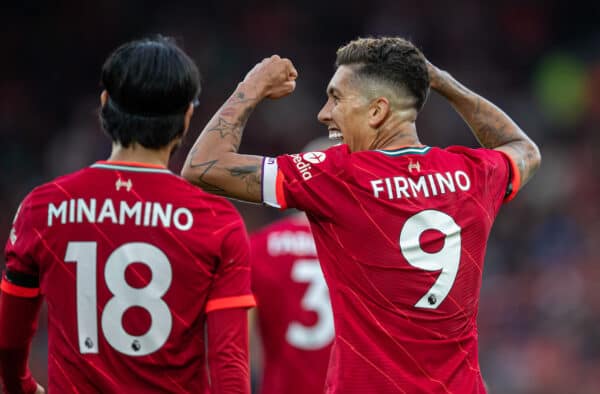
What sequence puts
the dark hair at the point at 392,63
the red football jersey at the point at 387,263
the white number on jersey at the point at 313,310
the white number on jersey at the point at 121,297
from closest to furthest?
the white number on jersey at the point at 121,297 → the red football jersey at the point at 387,263 → the dark hair at the point at 392,63 → the white number on jersey at the point at 313,310

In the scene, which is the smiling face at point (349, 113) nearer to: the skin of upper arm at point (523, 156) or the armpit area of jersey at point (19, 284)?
the skin of upper arm at point (523, 156)

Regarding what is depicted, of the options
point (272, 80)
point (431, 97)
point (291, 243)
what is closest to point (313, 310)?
point (291, 243)

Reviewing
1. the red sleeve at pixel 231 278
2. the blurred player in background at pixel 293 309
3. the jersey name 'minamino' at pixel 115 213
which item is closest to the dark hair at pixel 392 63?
the red sleeve at pixel 231 278

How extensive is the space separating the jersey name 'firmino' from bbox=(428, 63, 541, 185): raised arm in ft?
1.54

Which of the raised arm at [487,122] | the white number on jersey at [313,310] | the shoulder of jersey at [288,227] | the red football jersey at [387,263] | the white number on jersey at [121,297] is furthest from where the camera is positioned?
the shoulder of jersey at [288,227]

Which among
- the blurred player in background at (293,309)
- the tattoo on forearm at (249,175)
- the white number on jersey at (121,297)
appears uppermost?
the tattoo on forearm at (249,175)

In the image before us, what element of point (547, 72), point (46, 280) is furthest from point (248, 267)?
point (547, 72)

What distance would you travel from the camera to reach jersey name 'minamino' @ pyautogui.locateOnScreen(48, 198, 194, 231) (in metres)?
3.23

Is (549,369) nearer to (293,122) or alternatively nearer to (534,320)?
(534,320)

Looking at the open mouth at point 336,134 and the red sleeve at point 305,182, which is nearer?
the red sleeve at point 305,182

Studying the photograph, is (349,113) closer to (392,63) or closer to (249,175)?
(392,63)

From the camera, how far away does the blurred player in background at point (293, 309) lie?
213 inches

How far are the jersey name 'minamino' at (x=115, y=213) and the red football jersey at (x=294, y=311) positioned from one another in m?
2.22

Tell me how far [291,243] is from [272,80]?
78.7 inches
